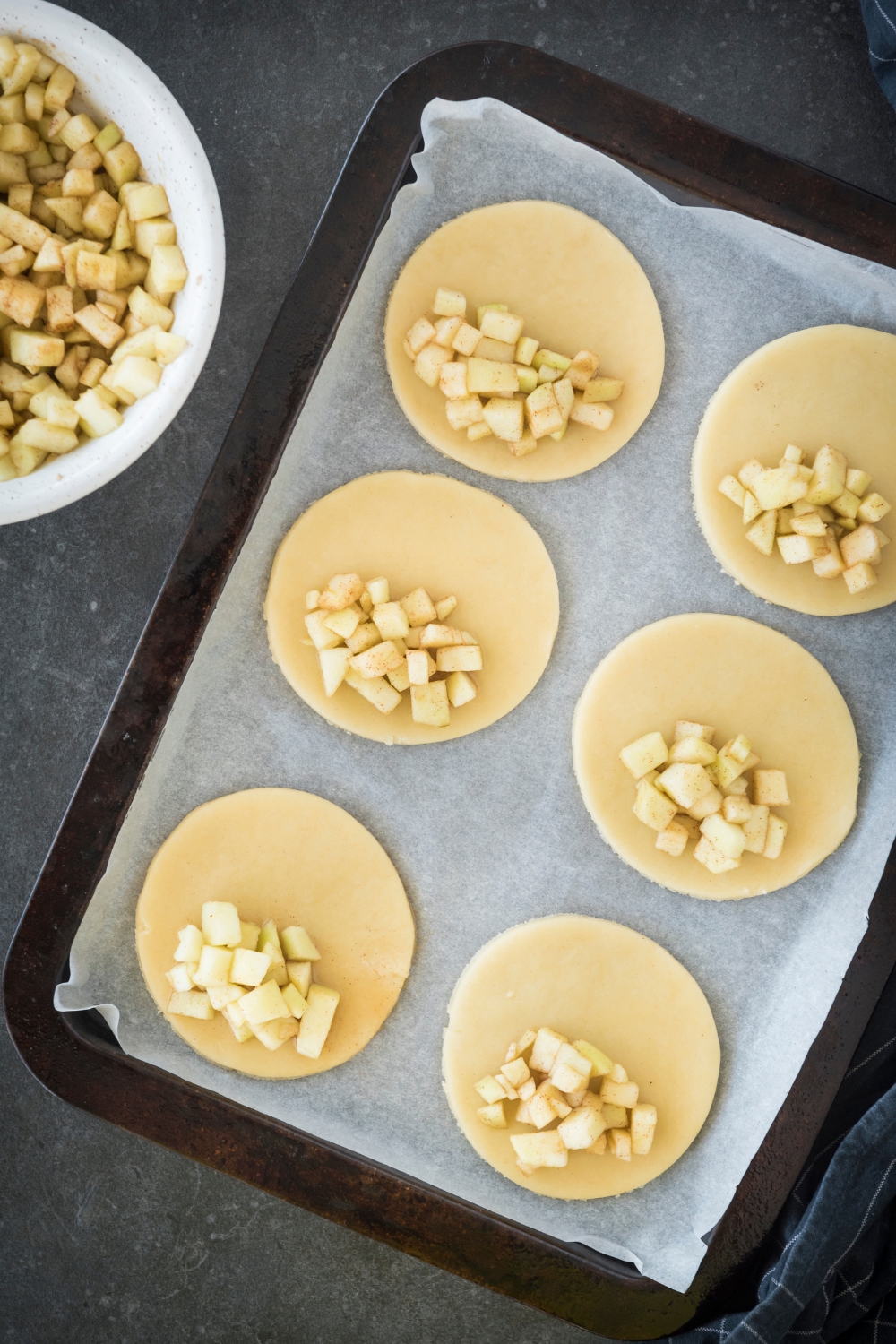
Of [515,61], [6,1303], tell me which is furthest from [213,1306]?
[515,61]

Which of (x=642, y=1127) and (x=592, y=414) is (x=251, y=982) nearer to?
(x=642, y=1127)

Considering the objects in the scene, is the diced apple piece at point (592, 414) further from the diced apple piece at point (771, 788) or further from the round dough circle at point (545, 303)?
the diced apple piece at point (771, 788)

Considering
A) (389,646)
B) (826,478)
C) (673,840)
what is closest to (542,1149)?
(673,840)

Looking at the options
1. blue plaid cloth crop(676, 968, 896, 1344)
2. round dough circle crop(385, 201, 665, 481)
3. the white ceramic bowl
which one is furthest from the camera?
round dough circle crop(385, 201, 665, 481)

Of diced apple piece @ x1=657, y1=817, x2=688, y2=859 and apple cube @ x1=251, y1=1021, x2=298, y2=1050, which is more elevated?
diced apple piece @ x1=657, y1=817, x2=688, y2=859

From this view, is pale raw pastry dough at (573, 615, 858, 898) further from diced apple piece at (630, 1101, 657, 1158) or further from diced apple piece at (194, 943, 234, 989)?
diced apple piece at (194, 943, 234, 989)

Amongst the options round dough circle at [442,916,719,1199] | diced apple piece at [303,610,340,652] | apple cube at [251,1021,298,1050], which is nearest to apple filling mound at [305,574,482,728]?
diced apple piece at [303,610,340,652]
